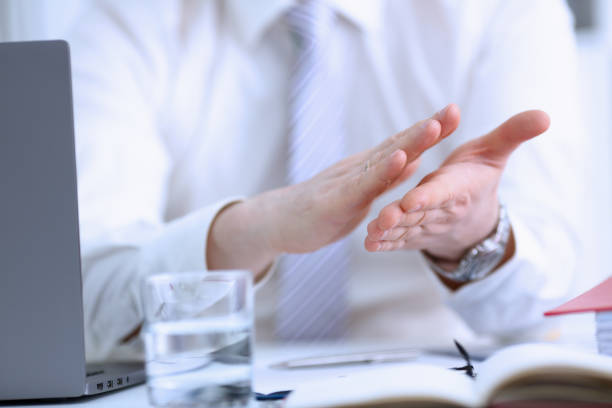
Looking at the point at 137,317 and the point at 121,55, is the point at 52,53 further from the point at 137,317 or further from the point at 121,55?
the point at 121,55

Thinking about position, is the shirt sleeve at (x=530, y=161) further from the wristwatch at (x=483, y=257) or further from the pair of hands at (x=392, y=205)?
the pair of hands at (x=392, y=205)

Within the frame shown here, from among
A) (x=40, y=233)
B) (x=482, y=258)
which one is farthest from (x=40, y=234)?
(x=482, y=258)

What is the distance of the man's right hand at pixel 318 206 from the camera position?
0.67 metres

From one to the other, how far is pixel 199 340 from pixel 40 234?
0.20 meters

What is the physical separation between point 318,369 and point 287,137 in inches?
27.2

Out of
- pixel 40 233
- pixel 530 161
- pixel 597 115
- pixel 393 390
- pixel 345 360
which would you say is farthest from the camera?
pixel 597 115

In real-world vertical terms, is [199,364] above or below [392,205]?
below

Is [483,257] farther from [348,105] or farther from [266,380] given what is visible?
[348,105]

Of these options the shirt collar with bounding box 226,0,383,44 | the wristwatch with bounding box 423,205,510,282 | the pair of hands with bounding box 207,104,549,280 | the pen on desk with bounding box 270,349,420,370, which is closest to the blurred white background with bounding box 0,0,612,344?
the shirt collar with bounding box 226,0,383,44

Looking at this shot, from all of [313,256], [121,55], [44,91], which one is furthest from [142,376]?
[121,55]

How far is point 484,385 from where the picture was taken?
1.31 ft

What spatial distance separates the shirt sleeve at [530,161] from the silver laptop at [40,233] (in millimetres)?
635

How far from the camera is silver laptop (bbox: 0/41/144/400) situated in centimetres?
53

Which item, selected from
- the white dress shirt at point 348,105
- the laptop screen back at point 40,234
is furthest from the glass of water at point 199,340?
the white dress shirt at point 348,105
